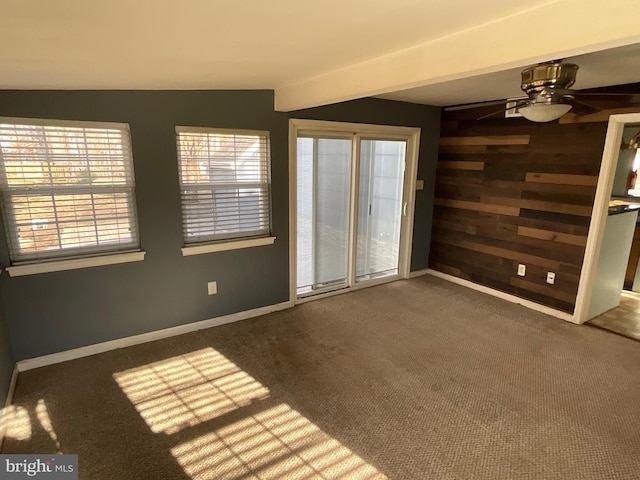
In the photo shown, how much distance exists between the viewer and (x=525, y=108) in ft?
7.32

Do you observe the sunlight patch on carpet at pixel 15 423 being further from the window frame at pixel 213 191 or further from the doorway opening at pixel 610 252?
the doorway opening at pixel 610 252

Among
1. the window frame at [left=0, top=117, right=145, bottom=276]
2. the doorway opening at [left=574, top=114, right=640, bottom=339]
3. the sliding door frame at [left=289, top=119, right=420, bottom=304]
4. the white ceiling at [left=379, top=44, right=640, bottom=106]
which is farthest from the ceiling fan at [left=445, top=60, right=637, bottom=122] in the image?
the window frame at [left=0, top=117, right=145, bottom=276]

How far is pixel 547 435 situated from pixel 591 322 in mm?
2023

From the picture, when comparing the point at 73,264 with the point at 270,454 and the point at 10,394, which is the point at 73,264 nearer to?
the point at 10,394

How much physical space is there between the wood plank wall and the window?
3.55 metres

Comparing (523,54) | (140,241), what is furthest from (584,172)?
(140,241)

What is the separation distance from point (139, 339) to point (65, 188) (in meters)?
1.31

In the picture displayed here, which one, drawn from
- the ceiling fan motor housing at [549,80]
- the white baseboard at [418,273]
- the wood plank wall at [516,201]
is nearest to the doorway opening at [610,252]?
the wood plank wall at [516,201]

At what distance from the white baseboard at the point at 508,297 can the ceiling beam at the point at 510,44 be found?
3070 mm

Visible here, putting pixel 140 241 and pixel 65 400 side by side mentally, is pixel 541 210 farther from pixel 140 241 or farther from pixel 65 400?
pixel 65 400

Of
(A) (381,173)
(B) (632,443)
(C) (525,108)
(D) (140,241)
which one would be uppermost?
(C) (525,108)

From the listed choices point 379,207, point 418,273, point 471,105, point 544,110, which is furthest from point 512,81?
point 418,273

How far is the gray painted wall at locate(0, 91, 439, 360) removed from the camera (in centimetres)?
250

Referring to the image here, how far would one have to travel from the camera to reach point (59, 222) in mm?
2529
